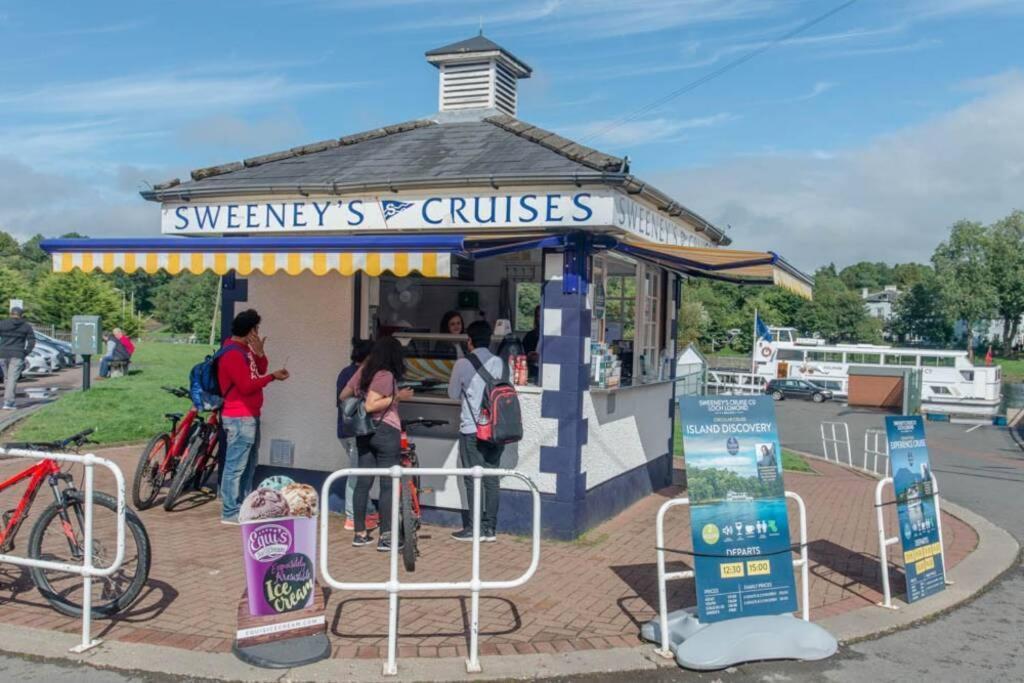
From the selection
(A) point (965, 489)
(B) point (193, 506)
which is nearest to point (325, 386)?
(B) point (193, 506)

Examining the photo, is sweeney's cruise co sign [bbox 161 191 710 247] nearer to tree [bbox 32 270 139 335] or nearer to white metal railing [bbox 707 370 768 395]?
white metal railing [bbox 707 370 768 395]

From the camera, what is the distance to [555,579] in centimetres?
648

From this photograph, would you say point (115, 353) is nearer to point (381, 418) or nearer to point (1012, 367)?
point (381, 418)

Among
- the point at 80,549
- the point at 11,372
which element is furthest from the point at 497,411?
the point at 11,372

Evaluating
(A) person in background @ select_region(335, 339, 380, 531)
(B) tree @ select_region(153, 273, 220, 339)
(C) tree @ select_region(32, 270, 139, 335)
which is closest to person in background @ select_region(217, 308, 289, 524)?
(A) person in background @ select_region(335, 339, 380, 531)

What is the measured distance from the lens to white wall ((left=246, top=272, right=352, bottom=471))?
8422 mm

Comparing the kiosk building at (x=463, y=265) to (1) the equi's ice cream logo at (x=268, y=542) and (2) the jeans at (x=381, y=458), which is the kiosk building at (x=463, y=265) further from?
(1) the equi's ice cream logo at (x=268, y=542)

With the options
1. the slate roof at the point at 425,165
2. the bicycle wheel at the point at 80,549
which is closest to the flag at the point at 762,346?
the slate roof at the point at 425,165

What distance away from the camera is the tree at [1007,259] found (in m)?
71.8

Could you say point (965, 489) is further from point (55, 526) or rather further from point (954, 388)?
point (954, 388)

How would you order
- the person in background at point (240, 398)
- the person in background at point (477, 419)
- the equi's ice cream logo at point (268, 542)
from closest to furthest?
1. the equi's ice cream logo at point (268, 542)
2. the person in background at point (477, 419)
3. the person in background at point (240, 398)

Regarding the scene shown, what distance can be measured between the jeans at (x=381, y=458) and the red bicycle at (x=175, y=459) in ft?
6.93

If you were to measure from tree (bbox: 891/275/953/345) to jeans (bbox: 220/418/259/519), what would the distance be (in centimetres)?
9604

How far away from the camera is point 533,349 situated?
Result: 8.93 meters
